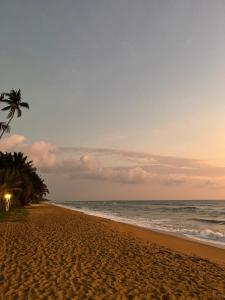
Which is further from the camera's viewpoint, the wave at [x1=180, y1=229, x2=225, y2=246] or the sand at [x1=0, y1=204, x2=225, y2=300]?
the wave at [x1=180, y1=229, x2=225, y2=246]

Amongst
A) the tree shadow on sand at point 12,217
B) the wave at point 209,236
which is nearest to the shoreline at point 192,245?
the wave at point 209,236

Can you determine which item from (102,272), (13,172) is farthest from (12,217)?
(102,272)

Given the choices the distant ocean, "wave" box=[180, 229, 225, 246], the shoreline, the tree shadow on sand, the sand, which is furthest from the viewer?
the tree shadow on sand

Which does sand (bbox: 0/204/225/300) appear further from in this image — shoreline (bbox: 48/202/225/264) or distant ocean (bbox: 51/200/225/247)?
distant ocean (bbox: 51/200/225/247)

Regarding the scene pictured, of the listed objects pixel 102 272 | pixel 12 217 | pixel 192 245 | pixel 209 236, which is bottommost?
pixel 209 236

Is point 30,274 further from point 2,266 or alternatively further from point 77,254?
point 77,254

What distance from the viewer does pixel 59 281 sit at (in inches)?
336

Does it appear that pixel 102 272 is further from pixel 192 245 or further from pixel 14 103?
pixel 14 103

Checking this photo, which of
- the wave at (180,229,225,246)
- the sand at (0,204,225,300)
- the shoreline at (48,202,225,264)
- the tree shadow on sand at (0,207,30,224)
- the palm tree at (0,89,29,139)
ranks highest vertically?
the palm tree at (0,89,29,139)

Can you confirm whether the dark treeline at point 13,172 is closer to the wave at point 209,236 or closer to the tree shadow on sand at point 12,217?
the tree shadow on sand at point 12,217

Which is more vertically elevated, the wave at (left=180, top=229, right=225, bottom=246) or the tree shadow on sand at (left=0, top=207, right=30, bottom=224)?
the tree shadow on sand at (left=0, top=207, right=30, bottom=224)

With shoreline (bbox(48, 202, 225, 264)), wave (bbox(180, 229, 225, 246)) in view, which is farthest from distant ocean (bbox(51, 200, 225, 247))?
shoreline (bbox(48, 202, 225, 264))

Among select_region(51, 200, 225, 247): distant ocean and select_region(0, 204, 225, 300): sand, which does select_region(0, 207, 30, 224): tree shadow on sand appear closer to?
select_region(51, 200, 225, 247): distant ocean

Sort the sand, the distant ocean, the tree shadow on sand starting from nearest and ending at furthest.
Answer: the sand, the distant ocean, the tree shadow on sand
